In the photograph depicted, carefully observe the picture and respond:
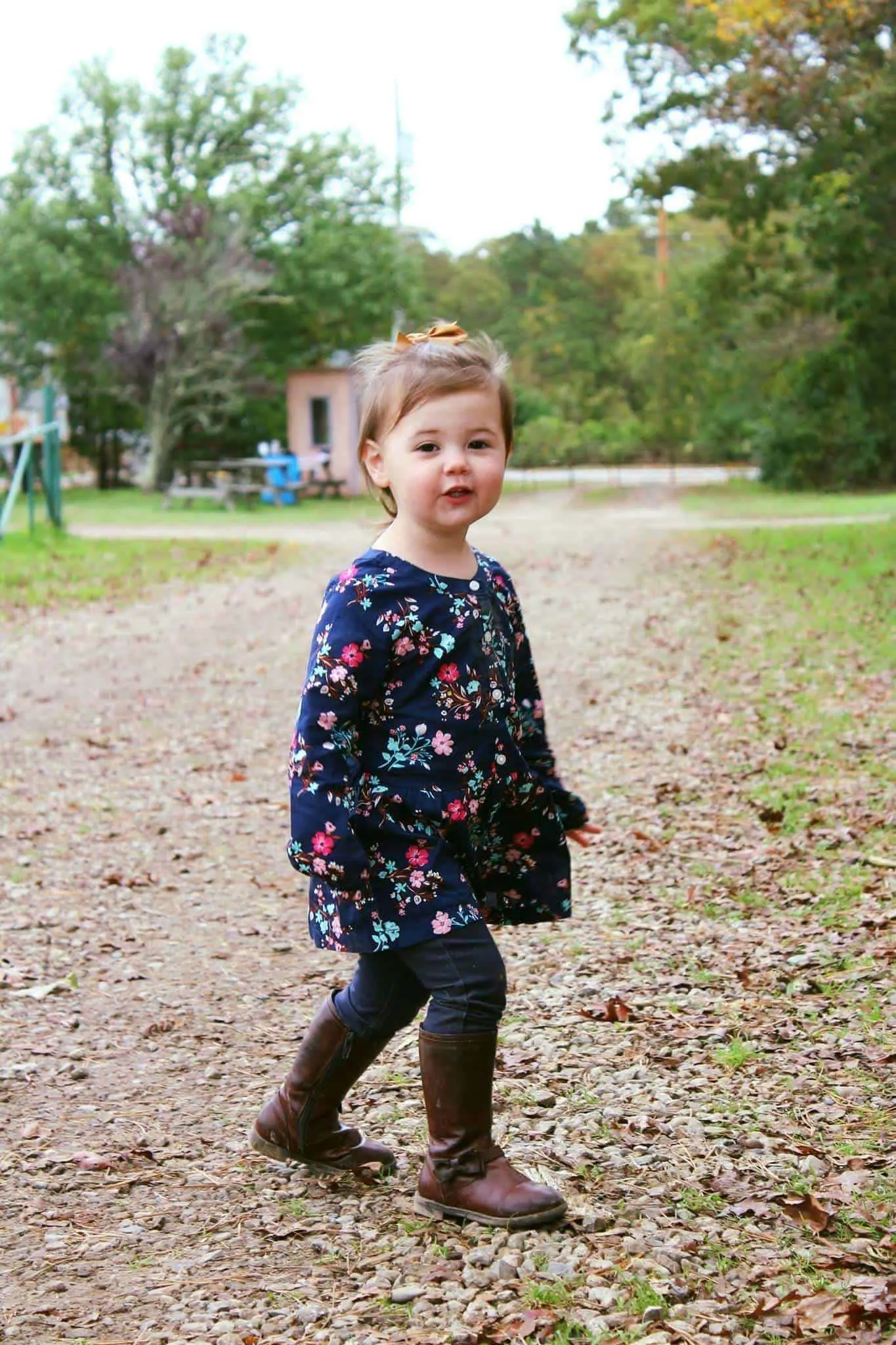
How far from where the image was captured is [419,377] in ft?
10.1

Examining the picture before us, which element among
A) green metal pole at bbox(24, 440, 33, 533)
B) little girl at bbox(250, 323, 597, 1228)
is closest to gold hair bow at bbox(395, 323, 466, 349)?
little girl at bbox(250, 323, 597, 1228)

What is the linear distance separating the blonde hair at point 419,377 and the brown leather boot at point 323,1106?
1.15 m

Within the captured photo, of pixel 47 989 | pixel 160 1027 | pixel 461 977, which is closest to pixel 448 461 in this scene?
pixel 461 977

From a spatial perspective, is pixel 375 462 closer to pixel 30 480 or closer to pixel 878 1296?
pixel 878 1296

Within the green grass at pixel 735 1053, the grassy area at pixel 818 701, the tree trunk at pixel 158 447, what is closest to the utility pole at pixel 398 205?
the tree trunk at pixel 158 447

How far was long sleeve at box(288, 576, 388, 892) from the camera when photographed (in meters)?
2.91

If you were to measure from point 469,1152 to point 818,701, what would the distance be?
5.92 m

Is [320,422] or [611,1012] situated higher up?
[320,422]

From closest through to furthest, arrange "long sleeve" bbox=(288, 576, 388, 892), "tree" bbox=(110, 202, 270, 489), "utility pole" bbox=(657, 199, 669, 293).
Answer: "long sleeve" bbox=(288, 576, 388, 892) < "tree" bbox=(110, 202, 270, 489) < "utility pole" bbox=(657, 199, 669, 293)

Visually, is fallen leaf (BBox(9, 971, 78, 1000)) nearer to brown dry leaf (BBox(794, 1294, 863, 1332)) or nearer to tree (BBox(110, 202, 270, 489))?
brown dry leaf (BBox(794, 1294, 863, 1332))

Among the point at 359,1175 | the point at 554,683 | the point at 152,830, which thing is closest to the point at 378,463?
the point at 359,1175

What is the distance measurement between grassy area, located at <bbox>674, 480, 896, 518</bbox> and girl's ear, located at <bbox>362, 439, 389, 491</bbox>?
19.4 m

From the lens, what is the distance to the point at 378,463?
3.23 meters

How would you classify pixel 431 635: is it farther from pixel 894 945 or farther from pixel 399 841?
pixel 894 945
